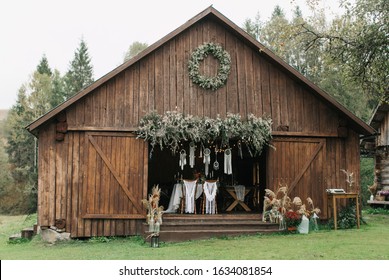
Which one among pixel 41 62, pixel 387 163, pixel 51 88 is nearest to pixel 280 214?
pixel 387 163

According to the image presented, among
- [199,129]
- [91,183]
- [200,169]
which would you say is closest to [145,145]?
[199,129]

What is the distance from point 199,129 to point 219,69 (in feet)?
6.36

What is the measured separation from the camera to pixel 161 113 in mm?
14211

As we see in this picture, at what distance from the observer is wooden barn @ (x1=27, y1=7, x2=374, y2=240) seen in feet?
44.8

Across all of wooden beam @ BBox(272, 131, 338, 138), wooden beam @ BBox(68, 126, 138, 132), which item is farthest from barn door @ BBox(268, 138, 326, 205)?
wooden beam @ BBox(68, 126, 138, 132)

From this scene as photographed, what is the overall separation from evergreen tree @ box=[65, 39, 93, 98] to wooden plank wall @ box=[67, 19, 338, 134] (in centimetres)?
3096

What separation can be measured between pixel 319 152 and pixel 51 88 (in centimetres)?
3115

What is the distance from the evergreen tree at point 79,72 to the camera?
44.4 metres

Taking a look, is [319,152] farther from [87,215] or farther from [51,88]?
[51,88]

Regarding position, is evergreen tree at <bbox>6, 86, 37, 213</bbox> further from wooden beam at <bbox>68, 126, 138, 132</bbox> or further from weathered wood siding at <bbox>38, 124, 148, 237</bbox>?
wooden beam at <bbox>68, 126, 138, 132</bbox>

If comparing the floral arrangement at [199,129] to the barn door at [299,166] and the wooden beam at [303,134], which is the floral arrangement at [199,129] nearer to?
the wooden beam at [303,134]

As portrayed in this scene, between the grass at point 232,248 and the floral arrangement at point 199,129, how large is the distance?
272 centimetres

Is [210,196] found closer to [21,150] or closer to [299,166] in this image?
[299,166]

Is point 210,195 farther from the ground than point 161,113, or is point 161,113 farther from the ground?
point 161,113
